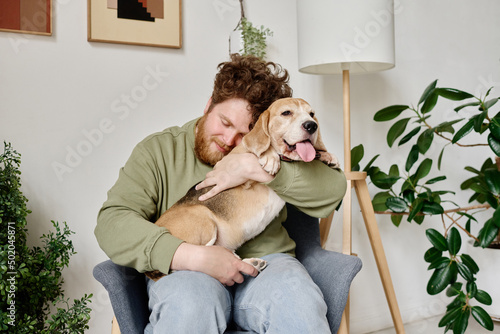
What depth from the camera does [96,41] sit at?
204 cm

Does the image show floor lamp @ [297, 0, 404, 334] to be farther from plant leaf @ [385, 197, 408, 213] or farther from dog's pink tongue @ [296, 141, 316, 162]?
dog's pink tongue @ [296, 141, 316, 162]

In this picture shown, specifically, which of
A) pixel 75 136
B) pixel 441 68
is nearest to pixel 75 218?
pixel 75 136

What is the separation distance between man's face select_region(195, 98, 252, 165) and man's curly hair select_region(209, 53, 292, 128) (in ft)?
0.08

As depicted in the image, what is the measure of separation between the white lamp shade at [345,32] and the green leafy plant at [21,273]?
1285 mm

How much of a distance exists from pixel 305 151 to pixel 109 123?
1.05m

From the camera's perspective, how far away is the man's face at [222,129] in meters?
1.57

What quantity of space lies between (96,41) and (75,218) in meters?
0.77

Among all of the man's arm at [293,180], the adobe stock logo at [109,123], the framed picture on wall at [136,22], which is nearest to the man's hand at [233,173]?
the man's arm at [293,180]

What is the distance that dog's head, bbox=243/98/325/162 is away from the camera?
1.40m

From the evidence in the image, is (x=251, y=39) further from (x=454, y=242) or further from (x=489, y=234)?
(x=489, y=234)

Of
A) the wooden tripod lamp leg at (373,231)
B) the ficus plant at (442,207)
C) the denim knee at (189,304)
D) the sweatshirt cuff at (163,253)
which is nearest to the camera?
the denim knee at (189,304)

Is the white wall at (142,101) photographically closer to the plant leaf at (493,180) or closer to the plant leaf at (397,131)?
the plant leaf at (397,131)

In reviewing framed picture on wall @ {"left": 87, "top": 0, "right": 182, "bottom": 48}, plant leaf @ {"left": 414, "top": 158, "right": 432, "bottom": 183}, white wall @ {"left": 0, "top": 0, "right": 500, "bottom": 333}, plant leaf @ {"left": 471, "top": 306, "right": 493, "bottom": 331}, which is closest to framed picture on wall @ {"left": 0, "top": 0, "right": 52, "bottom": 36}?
white wall @ {"left": 0, "top": 0, "right": 500, "bottom": 333}

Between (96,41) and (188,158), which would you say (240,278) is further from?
(96,41)
